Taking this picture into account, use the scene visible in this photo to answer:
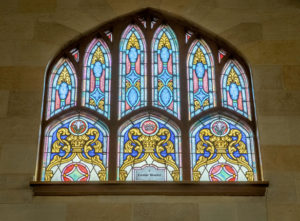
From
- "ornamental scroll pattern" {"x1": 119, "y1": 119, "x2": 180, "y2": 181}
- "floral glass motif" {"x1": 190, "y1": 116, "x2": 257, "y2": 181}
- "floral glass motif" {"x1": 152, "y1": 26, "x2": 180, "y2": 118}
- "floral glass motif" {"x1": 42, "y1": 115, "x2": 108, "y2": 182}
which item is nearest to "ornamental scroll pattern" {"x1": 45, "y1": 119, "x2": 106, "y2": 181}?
"floral glass motif" {"x1": 42, "y1": 115, "x2": 108, "y2": 182}

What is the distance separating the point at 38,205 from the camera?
7086 mm

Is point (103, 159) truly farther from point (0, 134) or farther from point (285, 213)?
point (285, 213)

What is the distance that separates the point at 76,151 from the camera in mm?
7660

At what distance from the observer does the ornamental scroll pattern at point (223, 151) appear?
7.57 metres

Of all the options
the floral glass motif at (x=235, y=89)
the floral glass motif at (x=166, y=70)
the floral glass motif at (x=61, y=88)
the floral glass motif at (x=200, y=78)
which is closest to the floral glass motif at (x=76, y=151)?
the floral glass motif at (x=61, y=88)

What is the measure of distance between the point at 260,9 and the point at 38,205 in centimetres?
434

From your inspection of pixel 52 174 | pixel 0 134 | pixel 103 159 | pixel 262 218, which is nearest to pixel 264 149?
pixel 262 218

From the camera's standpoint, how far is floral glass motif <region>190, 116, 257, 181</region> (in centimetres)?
756

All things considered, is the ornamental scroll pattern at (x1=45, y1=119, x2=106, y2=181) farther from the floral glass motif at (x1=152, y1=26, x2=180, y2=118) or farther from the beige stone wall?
the floral glass motif at (x1=152, y1=26, x2=180, y2=118)

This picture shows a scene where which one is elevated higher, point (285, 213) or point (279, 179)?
point (279, 179)

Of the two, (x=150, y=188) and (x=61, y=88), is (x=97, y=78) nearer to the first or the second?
(x=61, y=88)

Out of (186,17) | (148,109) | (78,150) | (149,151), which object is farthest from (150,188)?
(186,17)

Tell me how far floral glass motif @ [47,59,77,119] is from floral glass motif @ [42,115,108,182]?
0.23 metres

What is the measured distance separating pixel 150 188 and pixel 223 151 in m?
1.19
